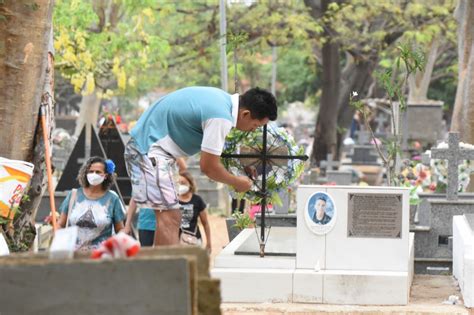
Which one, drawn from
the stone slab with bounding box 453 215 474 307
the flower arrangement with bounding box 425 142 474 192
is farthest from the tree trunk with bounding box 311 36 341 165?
the stone slab with bounding box 453 215 474 307

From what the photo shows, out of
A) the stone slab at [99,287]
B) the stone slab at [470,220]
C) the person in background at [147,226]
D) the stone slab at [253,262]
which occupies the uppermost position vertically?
the stone slab at [99,287]

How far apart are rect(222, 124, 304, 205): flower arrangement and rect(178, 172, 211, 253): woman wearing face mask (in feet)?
6.21

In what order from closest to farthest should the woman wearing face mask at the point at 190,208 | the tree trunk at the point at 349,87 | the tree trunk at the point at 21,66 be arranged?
1. the tree trunk at the point at 21,66
2. the woman wearing face mask at the point at 190,208
3. the tree trunk at the point at 349,87

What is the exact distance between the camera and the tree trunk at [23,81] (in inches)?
428

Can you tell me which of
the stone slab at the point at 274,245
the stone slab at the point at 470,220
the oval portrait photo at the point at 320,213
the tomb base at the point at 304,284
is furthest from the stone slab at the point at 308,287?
the stone slab at the point at 470,220

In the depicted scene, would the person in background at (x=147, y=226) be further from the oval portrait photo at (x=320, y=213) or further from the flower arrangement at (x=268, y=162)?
the oval portrait photo at (x=320, y=213)

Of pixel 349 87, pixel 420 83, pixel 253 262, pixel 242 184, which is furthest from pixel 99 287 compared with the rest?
pixel 420 83

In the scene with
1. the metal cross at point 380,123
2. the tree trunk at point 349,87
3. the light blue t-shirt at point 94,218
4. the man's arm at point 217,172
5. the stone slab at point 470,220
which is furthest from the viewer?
the metal cross at point 380,123

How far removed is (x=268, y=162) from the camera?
1091cm

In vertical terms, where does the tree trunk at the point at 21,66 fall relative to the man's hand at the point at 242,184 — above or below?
above

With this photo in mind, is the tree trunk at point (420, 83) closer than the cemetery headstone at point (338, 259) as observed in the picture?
No

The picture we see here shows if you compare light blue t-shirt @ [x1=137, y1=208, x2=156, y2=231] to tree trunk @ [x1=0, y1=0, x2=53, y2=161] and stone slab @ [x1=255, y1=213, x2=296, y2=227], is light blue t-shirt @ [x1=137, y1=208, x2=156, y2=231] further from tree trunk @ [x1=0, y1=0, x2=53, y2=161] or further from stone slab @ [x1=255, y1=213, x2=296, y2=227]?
stone slab @ [x1=255, y1=213, x2=296, y2=227]

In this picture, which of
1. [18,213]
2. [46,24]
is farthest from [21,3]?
[18,213]

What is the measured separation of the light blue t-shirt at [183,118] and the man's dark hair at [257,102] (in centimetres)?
12
